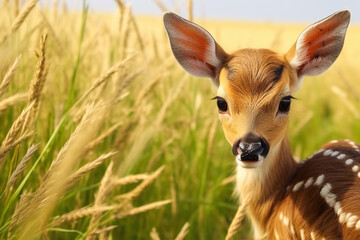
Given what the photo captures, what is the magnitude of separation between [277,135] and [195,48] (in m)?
0.69

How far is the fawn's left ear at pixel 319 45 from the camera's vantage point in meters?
2.64

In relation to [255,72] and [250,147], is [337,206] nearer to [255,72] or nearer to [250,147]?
[250,147]

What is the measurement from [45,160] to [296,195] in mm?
1306

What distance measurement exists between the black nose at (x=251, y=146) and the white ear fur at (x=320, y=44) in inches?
24.2

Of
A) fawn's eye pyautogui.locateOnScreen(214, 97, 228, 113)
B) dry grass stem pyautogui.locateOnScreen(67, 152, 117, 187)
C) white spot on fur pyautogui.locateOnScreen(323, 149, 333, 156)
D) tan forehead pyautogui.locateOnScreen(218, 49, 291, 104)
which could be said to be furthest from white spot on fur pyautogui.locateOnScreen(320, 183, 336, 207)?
dry grass stem pyautogui.locateOnScreen(67, 152, 117, 187)

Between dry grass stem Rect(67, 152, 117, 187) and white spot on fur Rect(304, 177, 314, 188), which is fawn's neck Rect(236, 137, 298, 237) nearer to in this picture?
white spot on fur Rect(304, 177, 314, 188)

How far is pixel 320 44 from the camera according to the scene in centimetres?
281

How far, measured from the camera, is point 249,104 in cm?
252

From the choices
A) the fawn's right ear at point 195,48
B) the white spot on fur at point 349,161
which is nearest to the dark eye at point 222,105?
the fawn's right ear at point 195,48

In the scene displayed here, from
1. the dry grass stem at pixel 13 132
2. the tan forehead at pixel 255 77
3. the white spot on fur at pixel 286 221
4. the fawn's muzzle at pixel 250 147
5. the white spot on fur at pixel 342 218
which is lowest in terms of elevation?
the white spot on fur at pixel 286 221

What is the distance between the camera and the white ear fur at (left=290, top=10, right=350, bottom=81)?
264 cm

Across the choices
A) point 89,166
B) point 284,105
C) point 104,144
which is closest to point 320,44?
point 284,105

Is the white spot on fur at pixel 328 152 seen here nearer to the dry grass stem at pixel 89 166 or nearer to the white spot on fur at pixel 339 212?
the white spot on fur at pixel 339 212

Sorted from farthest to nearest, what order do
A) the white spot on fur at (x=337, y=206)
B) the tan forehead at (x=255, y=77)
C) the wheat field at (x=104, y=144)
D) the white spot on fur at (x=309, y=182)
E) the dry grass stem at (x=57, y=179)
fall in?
the white spot on fur at (x=309, y=182)
the tan forehead at (x=255, y=77)
the white spot on fur at (x=337, y=206)
the wheat field at (x=104, y=144)
the dry grass stem at (x=57, y=179)
